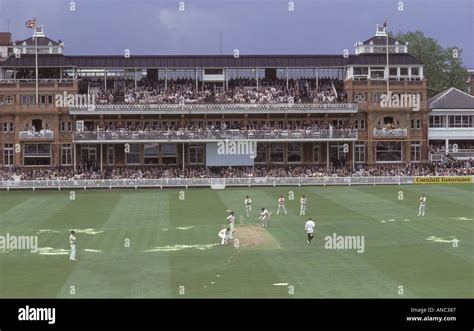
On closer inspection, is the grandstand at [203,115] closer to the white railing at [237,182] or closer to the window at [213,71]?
the window at [213,71]

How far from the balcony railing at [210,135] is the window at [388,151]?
3620mm

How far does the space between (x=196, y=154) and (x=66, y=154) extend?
12133 millimetres

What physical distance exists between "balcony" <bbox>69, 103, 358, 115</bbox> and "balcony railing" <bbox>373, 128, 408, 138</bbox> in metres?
2.96

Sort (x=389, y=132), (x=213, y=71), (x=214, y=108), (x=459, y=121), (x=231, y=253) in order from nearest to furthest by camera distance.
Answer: (x=231, y=253) < (x=214, y=108) < (x=389, y=132) < (x=213, y=71) < (x=459, y=121)

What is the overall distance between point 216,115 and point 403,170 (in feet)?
59.9

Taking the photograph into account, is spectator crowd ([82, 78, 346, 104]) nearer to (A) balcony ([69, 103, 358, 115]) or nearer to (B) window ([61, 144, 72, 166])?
(A) balcony ([69, 103, 358, 115])

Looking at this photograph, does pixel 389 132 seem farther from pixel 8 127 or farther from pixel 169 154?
pixel 8 127

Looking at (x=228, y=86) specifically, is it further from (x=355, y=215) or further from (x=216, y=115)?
(x=355, y=215)

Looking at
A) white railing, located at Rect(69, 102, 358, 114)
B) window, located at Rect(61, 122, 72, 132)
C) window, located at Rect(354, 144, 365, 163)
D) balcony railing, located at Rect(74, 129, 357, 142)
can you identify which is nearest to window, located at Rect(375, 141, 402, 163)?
window, located at Rect(354, 144, 365, 163)

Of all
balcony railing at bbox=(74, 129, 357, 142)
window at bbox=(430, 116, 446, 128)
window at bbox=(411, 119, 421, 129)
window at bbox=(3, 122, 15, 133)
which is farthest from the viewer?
window at bbox=(430, 116, 446, 128)

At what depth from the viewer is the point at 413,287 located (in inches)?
1083

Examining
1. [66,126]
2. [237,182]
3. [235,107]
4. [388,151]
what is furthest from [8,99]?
[388,151]

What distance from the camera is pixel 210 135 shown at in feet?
262

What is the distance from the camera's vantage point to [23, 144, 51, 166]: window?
8000 cm
